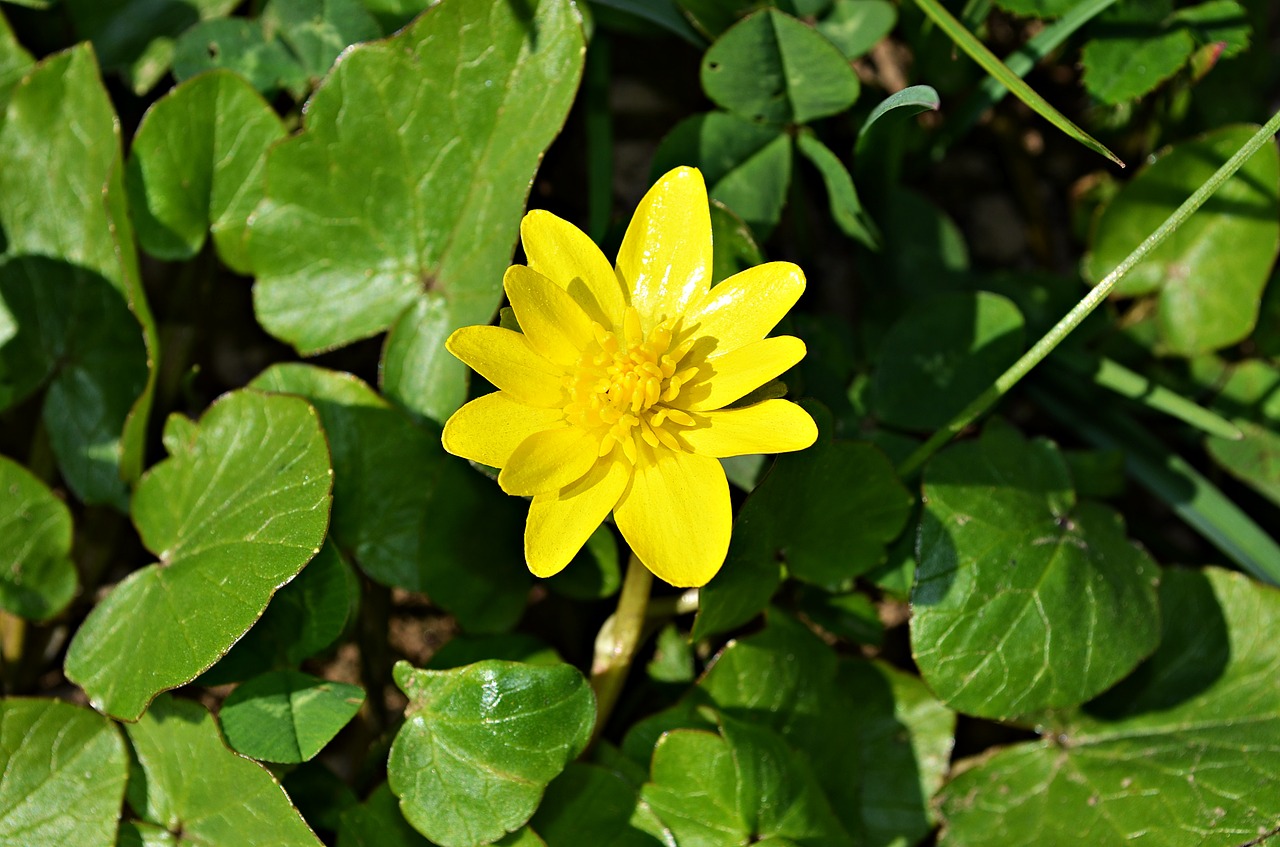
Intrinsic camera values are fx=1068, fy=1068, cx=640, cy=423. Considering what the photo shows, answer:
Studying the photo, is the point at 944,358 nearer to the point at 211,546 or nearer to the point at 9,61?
the point at 211,546

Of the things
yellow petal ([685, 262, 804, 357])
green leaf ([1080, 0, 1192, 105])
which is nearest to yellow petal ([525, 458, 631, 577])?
yellow petal ([685, 262, 804, 357])

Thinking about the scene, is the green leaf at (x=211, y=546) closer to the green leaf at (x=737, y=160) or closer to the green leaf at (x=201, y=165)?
the green leaf at (x=201, y=165)

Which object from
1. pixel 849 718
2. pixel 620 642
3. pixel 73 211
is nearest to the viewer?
pixel 620 642

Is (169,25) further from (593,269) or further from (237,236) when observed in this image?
Result: (593,269)

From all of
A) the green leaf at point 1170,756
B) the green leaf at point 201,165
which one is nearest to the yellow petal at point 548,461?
the green leaf at point 201,165

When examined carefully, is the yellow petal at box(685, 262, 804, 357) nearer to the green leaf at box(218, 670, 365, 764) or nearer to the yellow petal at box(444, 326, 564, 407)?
the yellow petal at box(444, 326, 564, 407)

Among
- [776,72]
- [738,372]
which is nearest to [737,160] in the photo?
[776,72]

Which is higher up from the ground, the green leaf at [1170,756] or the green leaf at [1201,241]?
the green leaf at [1201,241]
